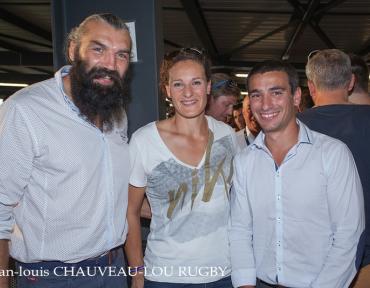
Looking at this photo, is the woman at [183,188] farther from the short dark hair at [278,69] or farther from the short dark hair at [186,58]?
the short dark hair at [278,69]

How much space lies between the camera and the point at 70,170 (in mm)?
1794

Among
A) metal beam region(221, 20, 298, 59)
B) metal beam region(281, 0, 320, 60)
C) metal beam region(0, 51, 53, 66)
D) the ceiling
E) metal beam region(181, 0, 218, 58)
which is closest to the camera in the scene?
metal beam region(281, 0, 320, 60)

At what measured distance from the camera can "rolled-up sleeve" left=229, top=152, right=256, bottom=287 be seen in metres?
2.03

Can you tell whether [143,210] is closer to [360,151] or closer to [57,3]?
[360,151]

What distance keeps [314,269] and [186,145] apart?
886 millimetres

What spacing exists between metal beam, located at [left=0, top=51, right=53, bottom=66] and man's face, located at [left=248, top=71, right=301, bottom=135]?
381 inches

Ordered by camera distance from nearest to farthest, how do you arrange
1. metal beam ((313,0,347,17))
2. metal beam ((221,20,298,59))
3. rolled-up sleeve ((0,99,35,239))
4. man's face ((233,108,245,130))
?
rolled-up sleeve ((0,99,35,239))
metal beam ((313,0,347,17))
man's face ((233,108,245,130))
metal beam ((221,20,298,59))

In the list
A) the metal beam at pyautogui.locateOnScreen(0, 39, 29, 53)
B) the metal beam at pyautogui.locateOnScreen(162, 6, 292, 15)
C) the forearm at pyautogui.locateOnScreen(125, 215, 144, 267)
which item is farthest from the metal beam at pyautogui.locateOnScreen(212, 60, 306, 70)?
the forearm at pyautogui.locateOnScreen(125, 215, 144, 267)

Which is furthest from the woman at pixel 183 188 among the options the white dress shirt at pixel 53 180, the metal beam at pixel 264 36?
the metal beam at pixel 264 36

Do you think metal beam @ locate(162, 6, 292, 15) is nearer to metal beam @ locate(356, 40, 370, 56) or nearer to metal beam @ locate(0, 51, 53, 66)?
metal beam @ locate(356, 40, 370, 56)

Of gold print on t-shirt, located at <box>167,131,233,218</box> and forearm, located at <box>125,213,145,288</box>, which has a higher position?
gold print on t-shirt, located at <box>167,131,233,218</box>

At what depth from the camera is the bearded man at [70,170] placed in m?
1.70

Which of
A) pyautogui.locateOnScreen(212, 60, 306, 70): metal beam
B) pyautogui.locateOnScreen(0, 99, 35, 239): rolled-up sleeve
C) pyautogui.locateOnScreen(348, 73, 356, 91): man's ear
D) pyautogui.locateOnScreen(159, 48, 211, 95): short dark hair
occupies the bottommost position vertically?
pyautogui.locateOnScreen(0, 99, 35, 239): rolled-up sleeve

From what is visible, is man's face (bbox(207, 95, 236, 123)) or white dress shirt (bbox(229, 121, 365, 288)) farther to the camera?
man's face (bbox(207, 95, 236, 123))
